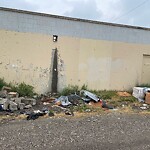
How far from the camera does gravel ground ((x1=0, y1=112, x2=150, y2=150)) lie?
5305 mm

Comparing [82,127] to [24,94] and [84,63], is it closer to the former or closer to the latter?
[24,94]

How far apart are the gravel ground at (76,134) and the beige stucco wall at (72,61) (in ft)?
13.1

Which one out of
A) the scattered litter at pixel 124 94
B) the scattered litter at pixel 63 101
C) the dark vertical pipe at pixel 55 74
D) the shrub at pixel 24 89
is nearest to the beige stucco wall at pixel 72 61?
the dark vertical pipe at pixel 55 74

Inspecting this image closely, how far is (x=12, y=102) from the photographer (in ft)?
28.1

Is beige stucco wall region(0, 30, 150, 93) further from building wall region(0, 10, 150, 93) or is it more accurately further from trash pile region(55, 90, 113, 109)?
trash pile region(55, 90, 113, 109)

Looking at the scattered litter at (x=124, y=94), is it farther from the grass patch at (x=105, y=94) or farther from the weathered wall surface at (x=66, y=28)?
the weathered wall surface at (x=66, y=28)

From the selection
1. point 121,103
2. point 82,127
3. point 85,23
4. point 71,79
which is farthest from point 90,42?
point 82,127

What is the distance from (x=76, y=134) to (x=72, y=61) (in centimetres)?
621

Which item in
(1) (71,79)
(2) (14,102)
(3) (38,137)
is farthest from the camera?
(1) (71,79)

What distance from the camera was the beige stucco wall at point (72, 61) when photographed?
10.7 metres

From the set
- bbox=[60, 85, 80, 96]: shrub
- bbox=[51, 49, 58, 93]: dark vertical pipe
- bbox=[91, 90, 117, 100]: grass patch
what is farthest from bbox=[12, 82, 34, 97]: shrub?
bbox=[91, 90, 117, 100]: grass patch

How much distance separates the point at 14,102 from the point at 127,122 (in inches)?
149

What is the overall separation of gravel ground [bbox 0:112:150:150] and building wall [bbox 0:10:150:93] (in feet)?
13.4

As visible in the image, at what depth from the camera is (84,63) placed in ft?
40.2
